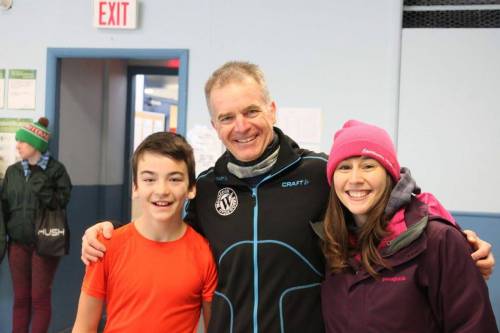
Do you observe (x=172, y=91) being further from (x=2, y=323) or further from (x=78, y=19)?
(x=2, y=323)

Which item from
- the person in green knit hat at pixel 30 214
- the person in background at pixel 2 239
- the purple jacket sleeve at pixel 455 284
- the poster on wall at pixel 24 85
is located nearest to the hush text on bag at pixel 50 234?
the person in green knit hat at pixel 30 214

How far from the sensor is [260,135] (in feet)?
4.86

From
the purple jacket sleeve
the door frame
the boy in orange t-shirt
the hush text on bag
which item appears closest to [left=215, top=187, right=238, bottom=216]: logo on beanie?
the boy in orange t-shirt

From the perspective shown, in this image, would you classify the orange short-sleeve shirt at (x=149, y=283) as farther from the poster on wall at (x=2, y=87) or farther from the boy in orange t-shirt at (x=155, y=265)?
the poster on wall at (x=2, y=87)

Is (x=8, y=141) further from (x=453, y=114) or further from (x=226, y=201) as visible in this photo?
→ (x=453, y=114)

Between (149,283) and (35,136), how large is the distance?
211 centimetres

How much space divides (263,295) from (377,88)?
81.8 inches

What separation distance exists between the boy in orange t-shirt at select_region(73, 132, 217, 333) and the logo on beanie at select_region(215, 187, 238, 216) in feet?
0.35

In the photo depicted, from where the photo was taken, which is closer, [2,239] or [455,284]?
[455,284]

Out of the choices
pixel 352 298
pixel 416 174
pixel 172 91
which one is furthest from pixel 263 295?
pixel 172 91

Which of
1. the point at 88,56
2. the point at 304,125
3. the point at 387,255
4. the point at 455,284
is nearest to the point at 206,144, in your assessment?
the point at 304,125

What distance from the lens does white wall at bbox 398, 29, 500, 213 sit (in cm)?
299

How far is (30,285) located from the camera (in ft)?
10.7

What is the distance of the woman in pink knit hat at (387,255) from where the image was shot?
47.3 inches
